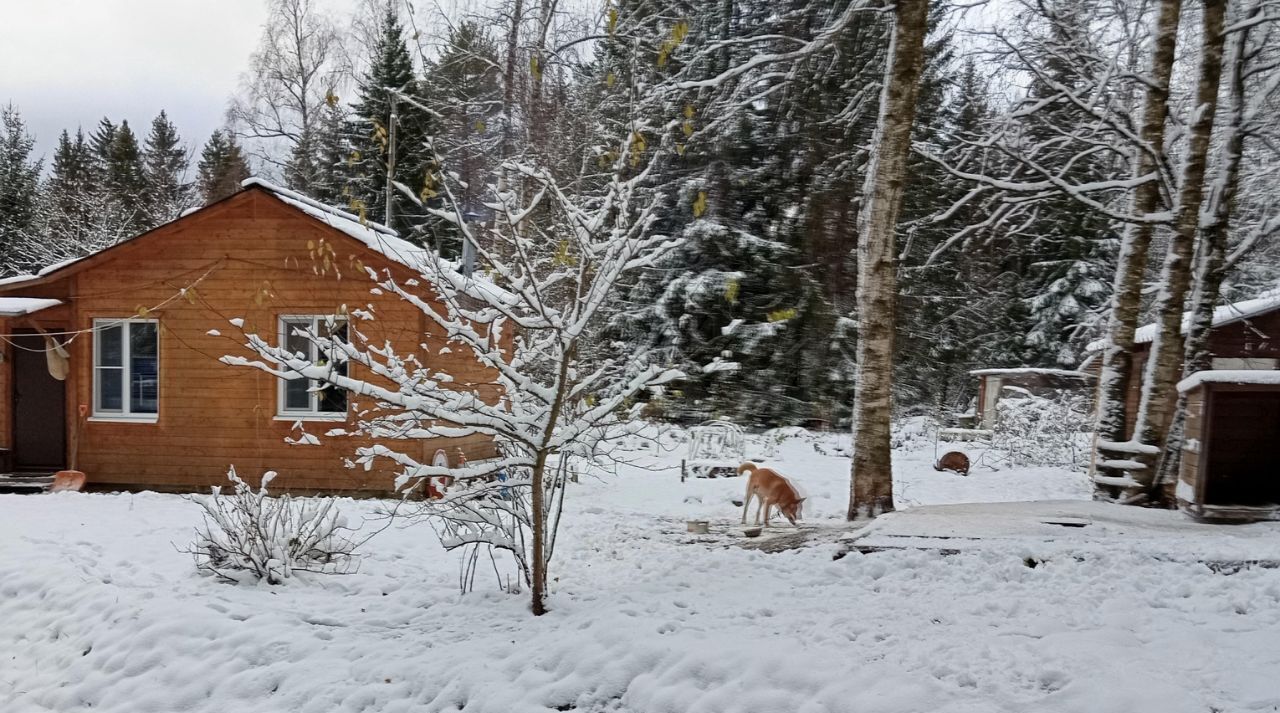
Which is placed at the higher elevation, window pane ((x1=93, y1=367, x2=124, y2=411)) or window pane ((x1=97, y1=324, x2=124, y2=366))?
window pane ((x1=97, y1=324, x2=124, y2=366))

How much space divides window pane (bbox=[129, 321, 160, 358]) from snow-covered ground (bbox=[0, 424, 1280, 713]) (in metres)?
5.87

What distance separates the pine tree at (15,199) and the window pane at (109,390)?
2131cm

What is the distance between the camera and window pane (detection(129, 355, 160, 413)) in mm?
12188

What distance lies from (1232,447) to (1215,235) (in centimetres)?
205

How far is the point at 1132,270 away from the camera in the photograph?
316 inches

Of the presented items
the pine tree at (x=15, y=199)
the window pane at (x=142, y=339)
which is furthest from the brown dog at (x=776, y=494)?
the pine tree at (x=15, y=199)

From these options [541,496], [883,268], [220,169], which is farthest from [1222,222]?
[220,169]

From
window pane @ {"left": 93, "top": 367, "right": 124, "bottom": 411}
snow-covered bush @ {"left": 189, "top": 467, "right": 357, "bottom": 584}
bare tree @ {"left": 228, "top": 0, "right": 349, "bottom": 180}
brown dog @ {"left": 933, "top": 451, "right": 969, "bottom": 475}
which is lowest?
brown dog @ {"left": 933, "top": 451, "right": 969, "bottom": 475}

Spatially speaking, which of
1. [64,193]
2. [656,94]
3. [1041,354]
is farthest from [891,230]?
[64,193]

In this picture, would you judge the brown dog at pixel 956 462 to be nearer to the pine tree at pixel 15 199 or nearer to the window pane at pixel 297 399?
the window pane at pixel 297 399

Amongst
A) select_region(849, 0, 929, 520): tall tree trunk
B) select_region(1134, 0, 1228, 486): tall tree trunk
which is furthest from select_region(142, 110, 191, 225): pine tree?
select_region(1134, 0, 1228, 486): tall tree trunk

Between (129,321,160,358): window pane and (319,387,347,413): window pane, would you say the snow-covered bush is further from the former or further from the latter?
(129,321,160,358): window pane

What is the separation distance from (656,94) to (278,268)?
6.75 meters

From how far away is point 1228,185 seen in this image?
7234 millimetres
